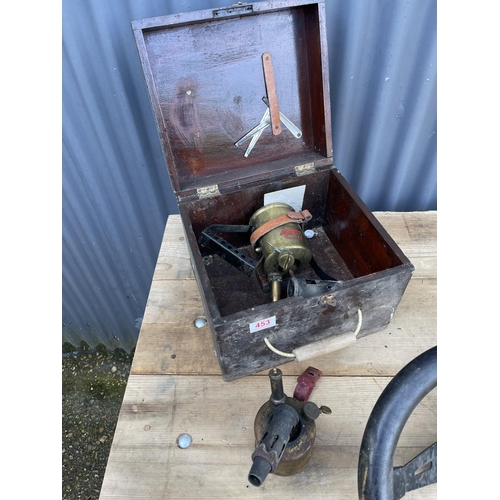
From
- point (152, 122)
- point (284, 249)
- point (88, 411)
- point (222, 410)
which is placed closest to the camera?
point (222, 410)

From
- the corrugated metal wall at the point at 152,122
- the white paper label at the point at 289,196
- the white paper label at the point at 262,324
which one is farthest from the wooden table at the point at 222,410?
the corrugated metal wall at the point at 152,122

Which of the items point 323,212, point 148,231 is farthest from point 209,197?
point 148,231

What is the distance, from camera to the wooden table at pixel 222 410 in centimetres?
Answer: 76

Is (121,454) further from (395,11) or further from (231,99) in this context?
(395,11)

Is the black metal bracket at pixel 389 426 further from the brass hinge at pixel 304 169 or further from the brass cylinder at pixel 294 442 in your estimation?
the brass hinge at pixel 304 169

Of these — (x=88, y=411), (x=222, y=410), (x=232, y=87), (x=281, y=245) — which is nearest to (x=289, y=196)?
(x=281, y=245)

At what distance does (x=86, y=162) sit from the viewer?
4.57 feet

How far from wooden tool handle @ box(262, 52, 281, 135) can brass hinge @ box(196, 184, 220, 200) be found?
0.24 metres

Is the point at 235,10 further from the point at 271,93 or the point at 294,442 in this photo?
the point at 294,442

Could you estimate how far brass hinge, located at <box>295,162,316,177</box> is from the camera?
44.2 inches

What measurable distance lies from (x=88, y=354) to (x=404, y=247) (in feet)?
5.93

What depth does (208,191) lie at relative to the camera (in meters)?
1.07

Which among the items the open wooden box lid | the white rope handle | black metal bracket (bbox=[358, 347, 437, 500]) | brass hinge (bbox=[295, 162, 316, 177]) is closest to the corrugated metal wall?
the open wooden box lid

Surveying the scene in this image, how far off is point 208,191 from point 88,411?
1523 mm
